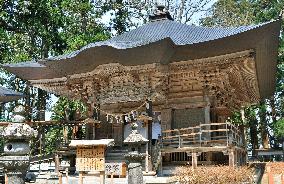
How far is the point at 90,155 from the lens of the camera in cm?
1190

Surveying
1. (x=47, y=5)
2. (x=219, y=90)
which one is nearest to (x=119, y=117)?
(x=219, y=90)

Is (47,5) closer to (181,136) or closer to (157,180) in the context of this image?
(181,136)

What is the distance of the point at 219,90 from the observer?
18.1 m

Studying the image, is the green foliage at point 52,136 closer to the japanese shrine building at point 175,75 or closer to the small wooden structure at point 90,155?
the japanese shrine building at point 175,75

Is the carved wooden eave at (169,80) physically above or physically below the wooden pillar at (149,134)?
above

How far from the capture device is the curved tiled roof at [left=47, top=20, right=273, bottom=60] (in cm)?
1549

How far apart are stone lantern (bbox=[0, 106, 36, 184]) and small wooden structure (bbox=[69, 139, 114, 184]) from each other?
2322 millimetres

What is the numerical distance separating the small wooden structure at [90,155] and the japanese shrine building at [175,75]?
5.11 metres

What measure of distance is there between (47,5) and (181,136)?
1865 cm

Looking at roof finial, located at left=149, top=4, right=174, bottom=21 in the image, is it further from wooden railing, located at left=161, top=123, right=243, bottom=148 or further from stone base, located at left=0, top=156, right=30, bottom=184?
stone base, located at left=0, top=156, right=30, bottom=184

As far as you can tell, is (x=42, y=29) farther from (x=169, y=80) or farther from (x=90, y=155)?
(x=90, y=155)

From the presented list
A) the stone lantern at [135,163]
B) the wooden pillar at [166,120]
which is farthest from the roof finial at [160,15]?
the stone lantern at [135,163]

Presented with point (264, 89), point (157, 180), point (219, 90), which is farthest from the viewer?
point (264, 89)

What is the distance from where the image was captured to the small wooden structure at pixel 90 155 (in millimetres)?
11711
